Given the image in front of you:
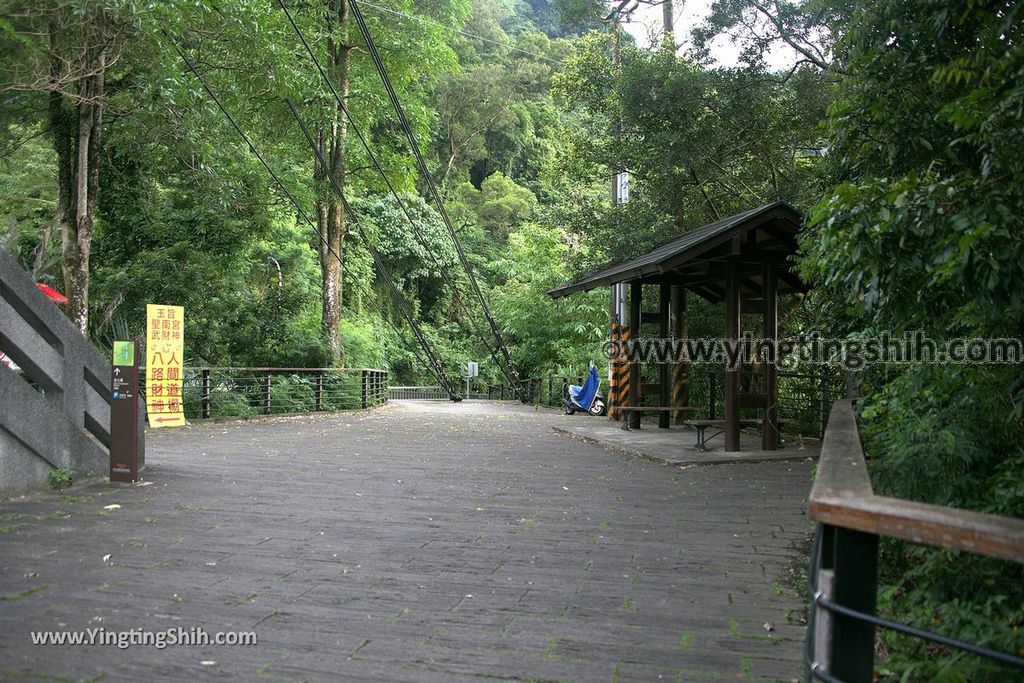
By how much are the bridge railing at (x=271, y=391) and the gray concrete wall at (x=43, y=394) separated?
713 centimetres

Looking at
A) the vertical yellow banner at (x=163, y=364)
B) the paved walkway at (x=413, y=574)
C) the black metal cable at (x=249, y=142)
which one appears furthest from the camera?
→ the vertical yellow banner at (x=163, y=364)

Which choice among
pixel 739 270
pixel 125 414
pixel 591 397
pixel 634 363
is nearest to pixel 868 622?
pixel 125 414

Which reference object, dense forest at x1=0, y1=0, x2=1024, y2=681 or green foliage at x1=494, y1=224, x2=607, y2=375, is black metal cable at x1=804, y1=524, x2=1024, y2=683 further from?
green foliage at x1=494, y1=224, x2=607, y2=375

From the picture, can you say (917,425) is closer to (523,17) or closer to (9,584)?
(9,584)

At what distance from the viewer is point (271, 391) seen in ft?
56.1

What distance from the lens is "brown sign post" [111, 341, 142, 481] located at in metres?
7.52

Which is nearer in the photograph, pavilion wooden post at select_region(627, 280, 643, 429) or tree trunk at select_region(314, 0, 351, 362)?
pavilion wooden post at select_region(627, 280, 643, 429)

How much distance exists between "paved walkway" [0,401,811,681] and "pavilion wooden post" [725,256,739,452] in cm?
205

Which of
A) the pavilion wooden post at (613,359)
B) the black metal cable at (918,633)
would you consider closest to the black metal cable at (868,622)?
the black metal cable at (918,633)

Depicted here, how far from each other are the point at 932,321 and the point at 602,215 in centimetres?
1246

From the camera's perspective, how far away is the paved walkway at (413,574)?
3303 mm

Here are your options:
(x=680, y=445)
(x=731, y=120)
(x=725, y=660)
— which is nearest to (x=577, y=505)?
(x=725, y=660)

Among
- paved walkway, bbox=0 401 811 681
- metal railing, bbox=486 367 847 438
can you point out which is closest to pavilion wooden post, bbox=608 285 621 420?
metal railing, bbox=486 367 847 438

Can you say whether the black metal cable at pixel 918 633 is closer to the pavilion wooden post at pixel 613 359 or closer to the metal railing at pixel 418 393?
the pavilion wooden post at pixel 613 359
